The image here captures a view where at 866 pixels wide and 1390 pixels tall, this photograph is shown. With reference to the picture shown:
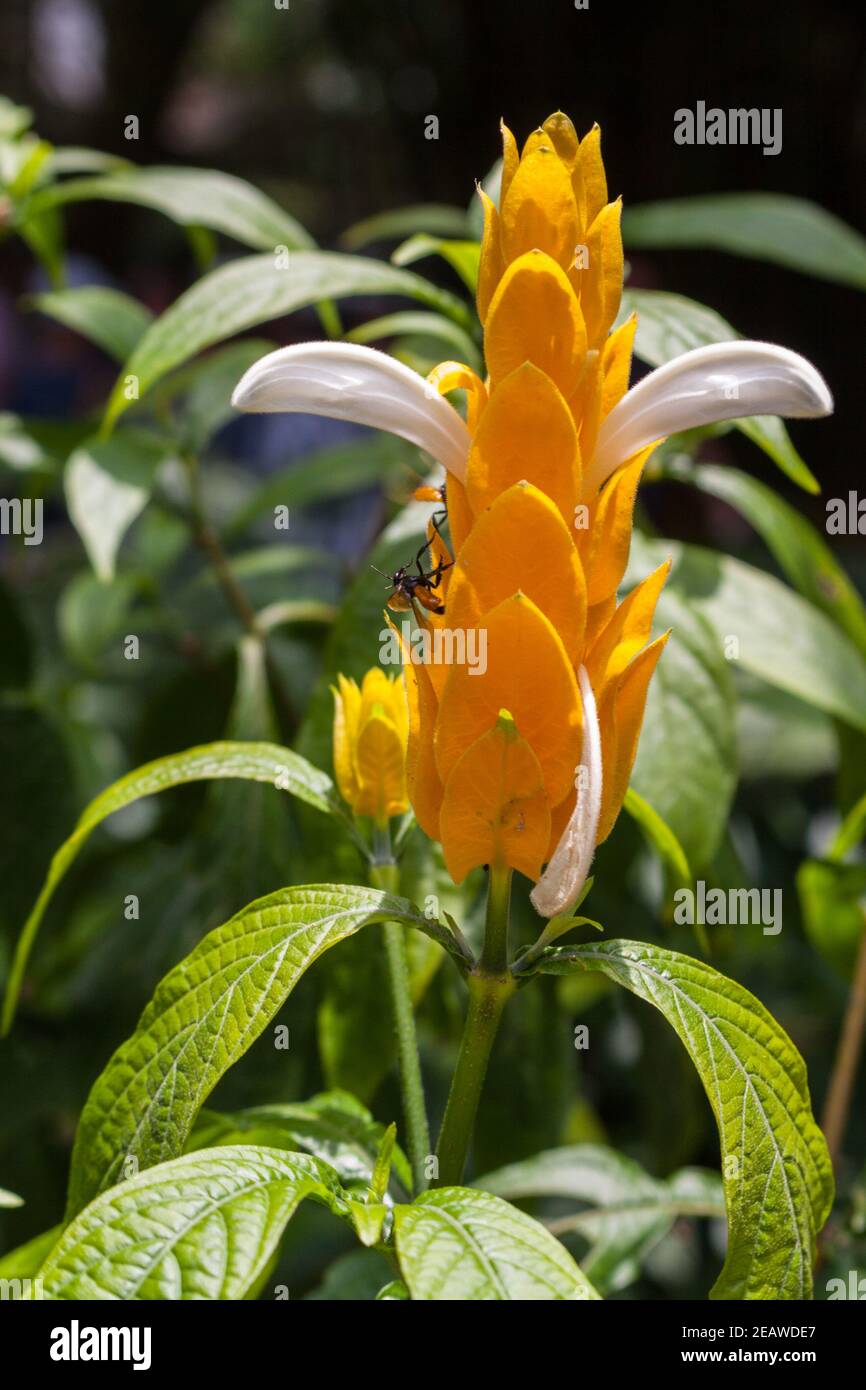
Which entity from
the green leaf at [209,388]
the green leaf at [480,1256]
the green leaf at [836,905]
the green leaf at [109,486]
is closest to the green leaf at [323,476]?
the green leaf at [209,388]

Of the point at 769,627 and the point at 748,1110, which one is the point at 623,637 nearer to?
the point at 748,1110

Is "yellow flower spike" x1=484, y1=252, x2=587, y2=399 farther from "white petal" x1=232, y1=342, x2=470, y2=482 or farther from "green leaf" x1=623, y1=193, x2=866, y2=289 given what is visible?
"green leaf" x1=623, y1=193, x2=866, y2=289

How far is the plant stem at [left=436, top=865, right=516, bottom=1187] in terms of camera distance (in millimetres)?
406

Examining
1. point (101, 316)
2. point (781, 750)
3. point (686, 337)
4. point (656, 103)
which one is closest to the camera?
point (686, 337)

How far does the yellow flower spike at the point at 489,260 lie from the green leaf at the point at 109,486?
31cm

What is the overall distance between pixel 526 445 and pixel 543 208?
7 centimetres

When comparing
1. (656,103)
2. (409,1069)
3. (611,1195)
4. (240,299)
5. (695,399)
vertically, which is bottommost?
(611,1195)

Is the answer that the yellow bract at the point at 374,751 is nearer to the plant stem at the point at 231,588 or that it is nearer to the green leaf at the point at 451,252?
the green leaf at the point at 451,252

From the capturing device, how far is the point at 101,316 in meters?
0.83

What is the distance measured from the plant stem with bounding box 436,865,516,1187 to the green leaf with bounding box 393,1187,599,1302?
40 mm

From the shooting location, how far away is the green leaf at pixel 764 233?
0.83 metres

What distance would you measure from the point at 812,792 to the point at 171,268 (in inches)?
60.1

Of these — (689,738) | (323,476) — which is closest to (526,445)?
(689,738)
